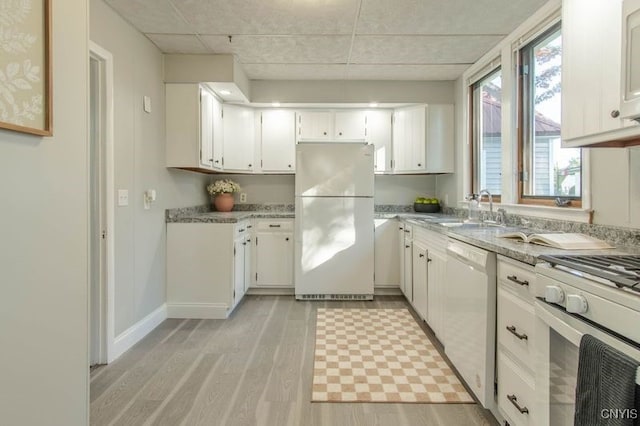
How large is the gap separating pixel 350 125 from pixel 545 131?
2.20 m

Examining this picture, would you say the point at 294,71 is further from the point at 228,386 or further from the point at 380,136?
the point at 228,386

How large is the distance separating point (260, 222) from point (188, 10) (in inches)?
85.2

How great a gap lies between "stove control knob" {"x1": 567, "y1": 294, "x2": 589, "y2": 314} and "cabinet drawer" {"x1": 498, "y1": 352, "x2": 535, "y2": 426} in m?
0.53

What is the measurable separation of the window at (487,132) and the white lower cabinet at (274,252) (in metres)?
2.05

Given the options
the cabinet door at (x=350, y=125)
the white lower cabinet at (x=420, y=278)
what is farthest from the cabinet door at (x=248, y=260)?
the white lower cabinet at (x=420, y=278)

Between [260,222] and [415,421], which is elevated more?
[260,222]

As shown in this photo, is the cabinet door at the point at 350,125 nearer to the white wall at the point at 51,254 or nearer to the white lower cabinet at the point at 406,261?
the white lower cabinet at the point at 406,261

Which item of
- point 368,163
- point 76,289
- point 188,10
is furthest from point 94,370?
point 368,163

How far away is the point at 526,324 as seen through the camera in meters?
1.46

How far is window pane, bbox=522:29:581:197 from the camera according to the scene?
2.32 metres

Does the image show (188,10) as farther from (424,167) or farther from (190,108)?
(424,167)

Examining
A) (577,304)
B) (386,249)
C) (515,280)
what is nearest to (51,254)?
(577,304)

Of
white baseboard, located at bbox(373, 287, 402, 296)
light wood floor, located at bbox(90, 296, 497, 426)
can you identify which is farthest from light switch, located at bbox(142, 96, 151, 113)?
white baseboard, located at bbox(373, 287, 402, 296)

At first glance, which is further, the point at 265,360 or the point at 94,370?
the point at 265,360
